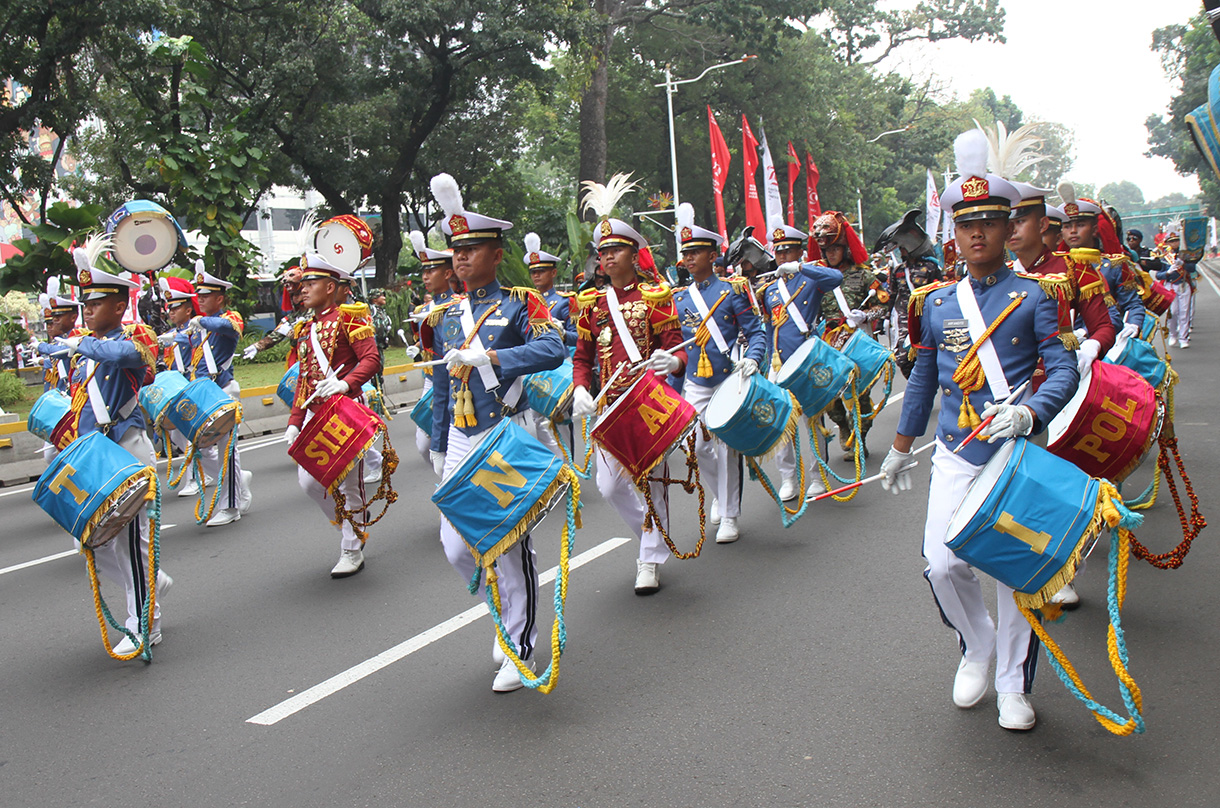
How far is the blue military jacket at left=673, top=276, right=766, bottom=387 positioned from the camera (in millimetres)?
6535

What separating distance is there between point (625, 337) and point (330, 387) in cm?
171

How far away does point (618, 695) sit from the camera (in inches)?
170

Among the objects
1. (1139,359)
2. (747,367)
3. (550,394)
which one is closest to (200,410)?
(550,394)

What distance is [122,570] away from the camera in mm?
5281

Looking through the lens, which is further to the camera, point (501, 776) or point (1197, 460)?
point (1197, 460)

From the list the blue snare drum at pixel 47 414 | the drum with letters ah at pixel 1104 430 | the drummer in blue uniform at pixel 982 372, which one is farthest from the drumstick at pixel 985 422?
the blue snare drum at pixel 47 414

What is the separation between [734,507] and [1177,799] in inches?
149

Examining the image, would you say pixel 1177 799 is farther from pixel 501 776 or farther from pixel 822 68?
pixel 822 68

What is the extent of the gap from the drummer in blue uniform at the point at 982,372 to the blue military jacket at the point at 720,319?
8.27 feet

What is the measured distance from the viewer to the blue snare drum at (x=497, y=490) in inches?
161

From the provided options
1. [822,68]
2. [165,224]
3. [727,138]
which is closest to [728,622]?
[165,224]

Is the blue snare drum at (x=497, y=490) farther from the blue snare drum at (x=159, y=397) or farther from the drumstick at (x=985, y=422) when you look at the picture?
the blue snare drum at (x=159, y=397)

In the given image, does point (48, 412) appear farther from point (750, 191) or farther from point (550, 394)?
point (750, 191)

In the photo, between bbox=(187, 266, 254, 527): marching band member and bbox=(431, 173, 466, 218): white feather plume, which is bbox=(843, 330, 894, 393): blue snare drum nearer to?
bbox=(431, 173, 466, 218): white feather plume
